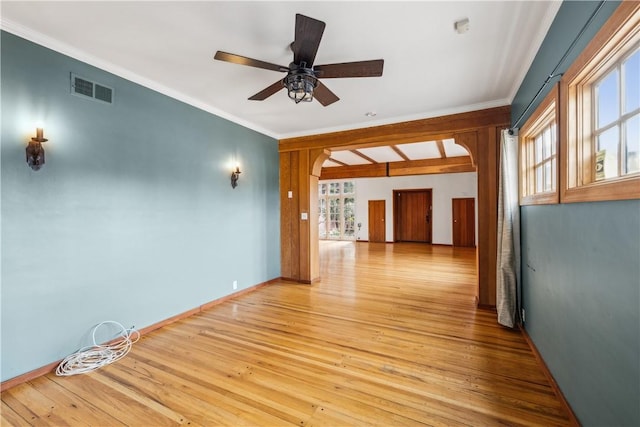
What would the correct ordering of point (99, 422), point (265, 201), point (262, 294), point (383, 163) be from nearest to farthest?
point (99, 422), point (262, 294), point (265, 201), point (383, 163)

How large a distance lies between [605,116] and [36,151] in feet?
12.7

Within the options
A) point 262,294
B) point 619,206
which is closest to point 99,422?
point 262,294

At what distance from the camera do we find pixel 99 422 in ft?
5.70

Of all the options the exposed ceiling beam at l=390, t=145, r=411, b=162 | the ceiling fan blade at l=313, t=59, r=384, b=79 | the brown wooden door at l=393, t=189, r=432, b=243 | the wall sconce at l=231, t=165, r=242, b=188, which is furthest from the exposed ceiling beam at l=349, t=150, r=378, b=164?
Result: the ceiling fan blade at l=313, t=59, r=384, b=79

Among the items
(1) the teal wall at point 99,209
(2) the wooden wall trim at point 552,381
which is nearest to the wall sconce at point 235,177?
(1) the teal wall at point 99,209

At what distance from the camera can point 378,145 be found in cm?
460

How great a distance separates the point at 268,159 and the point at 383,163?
189 inches

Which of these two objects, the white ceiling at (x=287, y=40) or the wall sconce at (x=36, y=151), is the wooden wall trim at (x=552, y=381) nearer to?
the white ceiling at (x=287, y=40)

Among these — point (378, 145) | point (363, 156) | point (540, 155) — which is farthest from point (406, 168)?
point (540, 155)

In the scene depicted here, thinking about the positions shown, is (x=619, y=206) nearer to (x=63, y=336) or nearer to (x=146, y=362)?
(x=146, y=362)

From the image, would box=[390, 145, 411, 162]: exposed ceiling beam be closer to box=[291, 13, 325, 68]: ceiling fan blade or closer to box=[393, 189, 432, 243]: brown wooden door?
box=[393, 189, 432, 243]: brown wooden door

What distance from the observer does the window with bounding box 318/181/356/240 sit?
464 inches

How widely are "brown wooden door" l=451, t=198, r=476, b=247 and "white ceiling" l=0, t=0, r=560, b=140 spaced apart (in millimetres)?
6716

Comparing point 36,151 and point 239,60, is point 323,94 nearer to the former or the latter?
point 239,60
